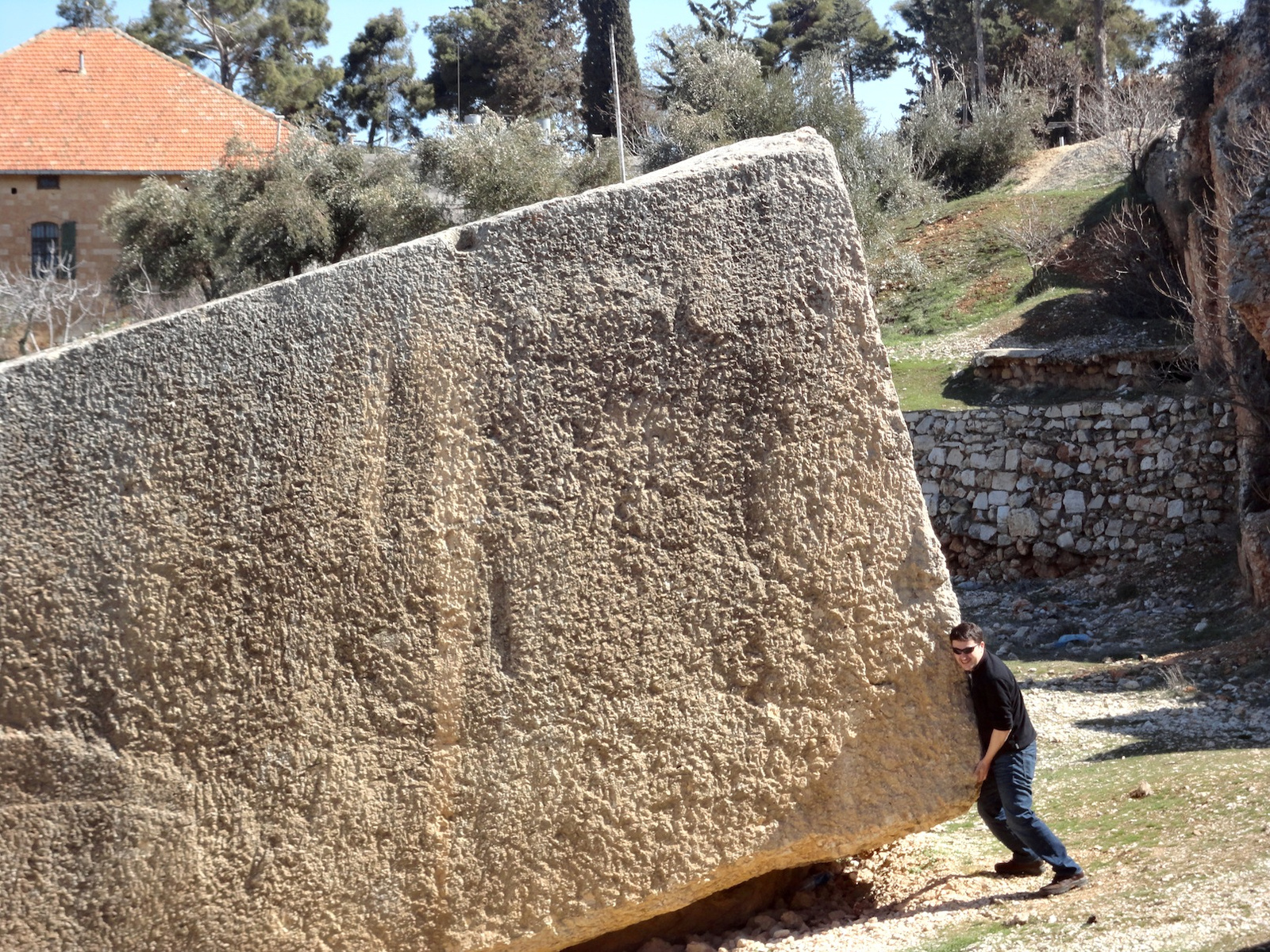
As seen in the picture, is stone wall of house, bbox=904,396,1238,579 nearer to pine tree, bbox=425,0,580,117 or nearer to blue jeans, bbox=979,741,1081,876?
blue jeans, bbox=979,741,1081,876

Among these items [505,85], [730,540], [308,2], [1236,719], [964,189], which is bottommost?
[1236,719]

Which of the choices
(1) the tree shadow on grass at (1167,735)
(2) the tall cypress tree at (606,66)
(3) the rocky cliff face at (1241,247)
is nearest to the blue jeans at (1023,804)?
(1) the tree shadow on grass at (1167,735)

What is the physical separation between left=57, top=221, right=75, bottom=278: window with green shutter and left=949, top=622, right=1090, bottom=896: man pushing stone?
89.0 feet

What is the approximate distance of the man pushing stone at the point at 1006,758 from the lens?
3.89m

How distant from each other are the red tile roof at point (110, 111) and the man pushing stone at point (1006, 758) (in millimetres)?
25386

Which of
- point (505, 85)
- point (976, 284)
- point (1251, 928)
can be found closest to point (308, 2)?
point (505, 85)

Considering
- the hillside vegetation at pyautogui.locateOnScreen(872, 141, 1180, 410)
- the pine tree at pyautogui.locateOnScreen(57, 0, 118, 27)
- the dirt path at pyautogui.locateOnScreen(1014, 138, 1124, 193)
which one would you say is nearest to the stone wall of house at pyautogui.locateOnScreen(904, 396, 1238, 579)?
the hillside vegetation at pyautogui.locateOnScreen(872, 141, 1180, 410)

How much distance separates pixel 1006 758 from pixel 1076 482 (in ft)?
35.5

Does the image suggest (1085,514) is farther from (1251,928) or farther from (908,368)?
(1251,928)

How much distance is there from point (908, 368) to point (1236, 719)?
1150 centimetres

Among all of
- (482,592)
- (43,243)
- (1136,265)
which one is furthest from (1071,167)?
(482,592)

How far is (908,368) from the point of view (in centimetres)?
1809

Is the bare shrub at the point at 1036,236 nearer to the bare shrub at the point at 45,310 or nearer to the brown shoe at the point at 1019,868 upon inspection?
the bare shrub at the point at 45,310

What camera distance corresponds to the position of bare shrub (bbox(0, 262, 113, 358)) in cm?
2061
